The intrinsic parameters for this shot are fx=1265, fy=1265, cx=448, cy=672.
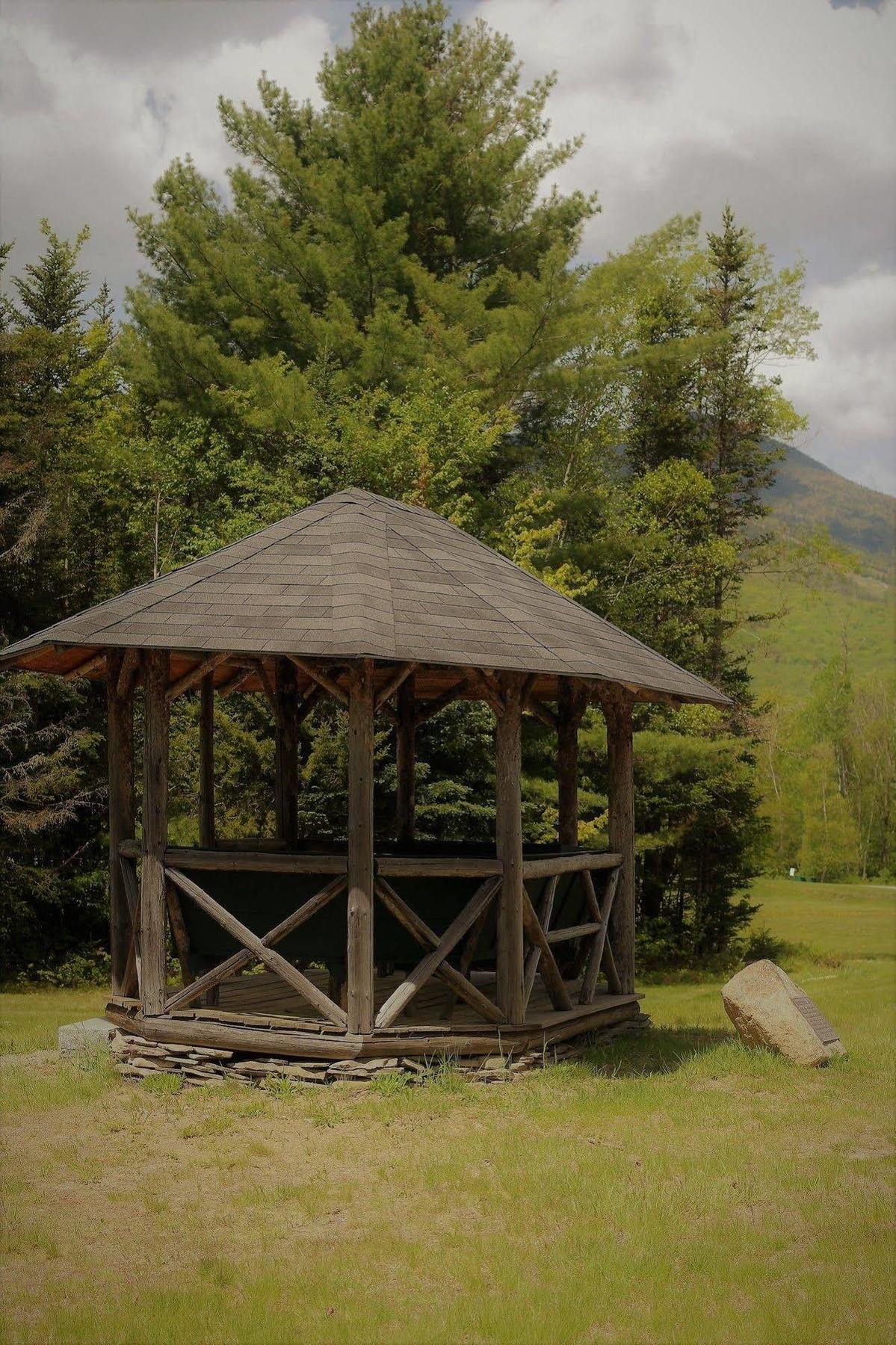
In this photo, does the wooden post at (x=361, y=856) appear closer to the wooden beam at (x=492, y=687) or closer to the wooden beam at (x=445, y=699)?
the wooden beam at (x=492, y=687)

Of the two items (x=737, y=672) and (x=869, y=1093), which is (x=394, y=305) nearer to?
(x=737, y=672)

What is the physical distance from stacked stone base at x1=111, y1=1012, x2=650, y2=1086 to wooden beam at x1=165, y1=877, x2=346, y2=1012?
39cm

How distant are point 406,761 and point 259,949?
4.56 meters

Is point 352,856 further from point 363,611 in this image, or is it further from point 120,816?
point 120,816

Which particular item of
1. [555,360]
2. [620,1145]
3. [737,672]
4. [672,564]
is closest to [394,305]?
[555,360]

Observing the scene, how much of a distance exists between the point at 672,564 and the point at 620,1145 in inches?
682

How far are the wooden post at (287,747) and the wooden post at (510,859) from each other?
3382mm

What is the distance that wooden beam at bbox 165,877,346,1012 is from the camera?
942 cm

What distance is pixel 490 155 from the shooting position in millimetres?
24125

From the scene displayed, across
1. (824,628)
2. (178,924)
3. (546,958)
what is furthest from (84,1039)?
(824,628)

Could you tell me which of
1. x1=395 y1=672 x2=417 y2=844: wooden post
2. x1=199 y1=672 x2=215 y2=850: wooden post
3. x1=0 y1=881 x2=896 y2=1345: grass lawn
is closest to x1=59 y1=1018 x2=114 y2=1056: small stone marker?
x1=0 y1=881 x2=896 y2=1345: grass lawn

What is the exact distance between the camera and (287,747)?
13.0m

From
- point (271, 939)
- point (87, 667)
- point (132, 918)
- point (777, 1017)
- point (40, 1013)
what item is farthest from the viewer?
point (40, 1013)

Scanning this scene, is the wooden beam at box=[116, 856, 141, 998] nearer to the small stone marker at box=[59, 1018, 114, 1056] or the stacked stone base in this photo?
the small stone marker at box=[59, 1018, 114, 1056]
